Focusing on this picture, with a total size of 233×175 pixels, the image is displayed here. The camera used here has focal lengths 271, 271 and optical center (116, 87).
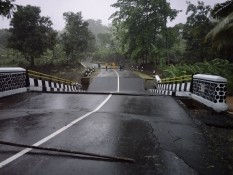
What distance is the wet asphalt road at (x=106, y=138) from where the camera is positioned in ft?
14.0

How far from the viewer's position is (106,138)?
5.79 m

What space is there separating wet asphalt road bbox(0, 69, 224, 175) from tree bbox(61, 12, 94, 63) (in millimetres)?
48576

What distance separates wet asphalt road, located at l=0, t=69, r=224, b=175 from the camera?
4.28m

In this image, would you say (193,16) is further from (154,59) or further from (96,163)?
(96,163)

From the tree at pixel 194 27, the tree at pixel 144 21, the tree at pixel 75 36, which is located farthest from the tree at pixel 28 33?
the tree at pixel 194 27

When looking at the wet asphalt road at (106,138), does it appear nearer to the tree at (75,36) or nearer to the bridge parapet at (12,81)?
the bridge parapet at (12,81)

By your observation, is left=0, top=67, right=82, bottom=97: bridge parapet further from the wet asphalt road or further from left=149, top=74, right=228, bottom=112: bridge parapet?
left=149, top=74, right=228, bottom=112: bridge parapet

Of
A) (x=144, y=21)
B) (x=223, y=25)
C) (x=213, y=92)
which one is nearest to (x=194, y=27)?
(x=144, y=21)

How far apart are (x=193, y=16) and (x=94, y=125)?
40.1 m

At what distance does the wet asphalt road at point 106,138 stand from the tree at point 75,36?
48.6 metres

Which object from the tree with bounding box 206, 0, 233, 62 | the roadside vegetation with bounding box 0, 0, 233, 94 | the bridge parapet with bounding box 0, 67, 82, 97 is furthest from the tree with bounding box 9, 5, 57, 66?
the tree with bounding box 206, 0, 233, 62

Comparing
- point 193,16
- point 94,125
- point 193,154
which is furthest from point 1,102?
point 193,16

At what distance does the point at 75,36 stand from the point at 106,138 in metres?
56.7

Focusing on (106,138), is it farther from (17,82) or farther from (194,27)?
(194,27)
